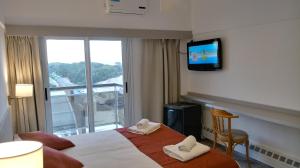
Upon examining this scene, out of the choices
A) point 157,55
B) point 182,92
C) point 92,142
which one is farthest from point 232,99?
point 92,142

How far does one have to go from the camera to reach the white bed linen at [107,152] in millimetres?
2125

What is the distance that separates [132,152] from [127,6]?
2.45 metres

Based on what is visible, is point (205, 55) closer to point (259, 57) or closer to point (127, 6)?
point (259, 57)

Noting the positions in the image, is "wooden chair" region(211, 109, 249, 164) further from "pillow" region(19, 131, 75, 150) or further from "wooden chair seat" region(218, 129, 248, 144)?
"pillow" region(19, 131, 75, 150)

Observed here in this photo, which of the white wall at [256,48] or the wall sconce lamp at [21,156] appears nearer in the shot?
the wall sconce lamp at [21,156]

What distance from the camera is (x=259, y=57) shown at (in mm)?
3174

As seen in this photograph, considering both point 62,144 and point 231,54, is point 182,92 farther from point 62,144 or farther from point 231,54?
point 62,144

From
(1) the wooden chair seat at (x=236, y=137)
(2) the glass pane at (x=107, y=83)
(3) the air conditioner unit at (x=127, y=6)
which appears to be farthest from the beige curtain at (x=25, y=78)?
(1) the wooden chair seat at (x=236, y=137)

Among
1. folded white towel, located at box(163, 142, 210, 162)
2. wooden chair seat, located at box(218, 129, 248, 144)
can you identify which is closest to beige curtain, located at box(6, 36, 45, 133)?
folded white towel, located at box(163, 142, 210, 162)

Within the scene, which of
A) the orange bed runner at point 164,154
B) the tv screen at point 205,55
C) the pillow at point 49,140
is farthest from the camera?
the tv screen at point 205,55

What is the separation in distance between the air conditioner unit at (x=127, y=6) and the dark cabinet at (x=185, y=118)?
1700mm

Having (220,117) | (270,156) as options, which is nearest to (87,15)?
(220,117)

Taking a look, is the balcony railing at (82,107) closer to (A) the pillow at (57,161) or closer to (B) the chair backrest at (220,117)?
(B) the chair backrest at (220,117)

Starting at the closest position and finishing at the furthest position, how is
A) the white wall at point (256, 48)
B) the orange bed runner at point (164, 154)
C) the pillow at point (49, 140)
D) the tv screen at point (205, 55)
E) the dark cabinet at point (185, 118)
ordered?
the orange bed runner at point (164, 154)
the pillow at point (49, 140)
the white wall at point (256, 48)
the tv screen at point (205, 55)
the dark cabinet at point (185, 118)
